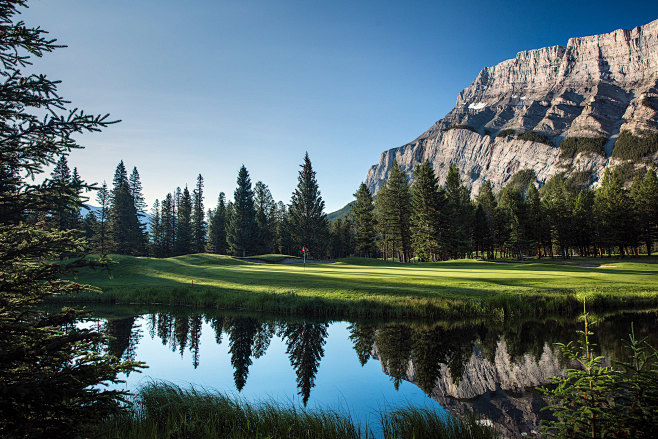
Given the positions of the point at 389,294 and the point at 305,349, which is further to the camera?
the point at 389,294

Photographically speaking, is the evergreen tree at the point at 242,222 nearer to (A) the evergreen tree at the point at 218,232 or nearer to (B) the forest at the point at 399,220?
(B) the forest at the point at 399,220

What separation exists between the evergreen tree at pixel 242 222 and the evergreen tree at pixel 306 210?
9.73m

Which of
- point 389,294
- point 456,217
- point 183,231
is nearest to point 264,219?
point 183,231

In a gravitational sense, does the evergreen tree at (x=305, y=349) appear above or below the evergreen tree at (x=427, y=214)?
below

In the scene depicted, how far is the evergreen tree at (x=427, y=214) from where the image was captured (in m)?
56.4

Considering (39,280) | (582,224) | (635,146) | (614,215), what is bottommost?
(39,280)

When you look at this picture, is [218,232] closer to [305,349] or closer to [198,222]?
[198,222]

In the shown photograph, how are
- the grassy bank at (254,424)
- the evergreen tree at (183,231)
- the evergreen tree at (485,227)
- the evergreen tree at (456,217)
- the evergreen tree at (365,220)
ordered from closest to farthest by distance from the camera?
the grassy bank at (254,424) → the evergreen tree at (456,217) → the evergreen tree at (183,231) → the evergreen tree at (365,220) → the evergreen tree at (485,227)

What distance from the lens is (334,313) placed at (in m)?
19.3

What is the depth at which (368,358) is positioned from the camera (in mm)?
13055

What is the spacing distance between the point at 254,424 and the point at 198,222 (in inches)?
2915

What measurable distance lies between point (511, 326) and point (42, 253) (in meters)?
18.9

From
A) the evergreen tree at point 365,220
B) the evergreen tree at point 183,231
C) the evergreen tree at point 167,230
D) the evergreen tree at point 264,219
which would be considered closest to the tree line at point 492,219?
the evergreen tree at point 365,220

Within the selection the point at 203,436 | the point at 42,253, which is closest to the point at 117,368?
the point at 42,253
